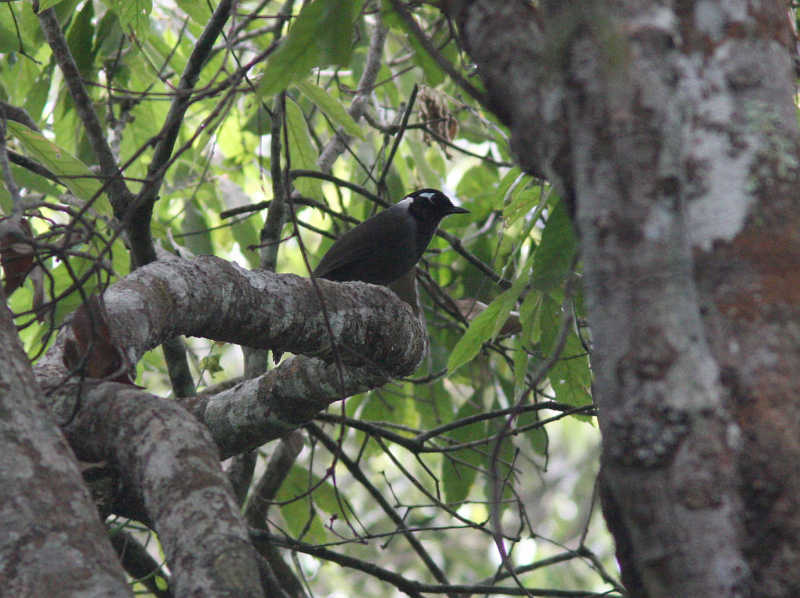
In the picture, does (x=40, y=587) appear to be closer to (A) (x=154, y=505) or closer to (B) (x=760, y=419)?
(A) (x=154, y=505)

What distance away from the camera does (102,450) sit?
1.70 meters

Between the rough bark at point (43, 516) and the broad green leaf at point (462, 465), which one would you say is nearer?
the rough bark at point (43, 516)

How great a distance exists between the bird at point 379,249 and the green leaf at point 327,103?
1.55m

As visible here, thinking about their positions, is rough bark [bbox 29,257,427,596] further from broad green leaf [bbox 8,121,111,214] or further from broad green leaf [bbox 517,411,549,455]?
broad green leaf [bbox 517,411,549,455]

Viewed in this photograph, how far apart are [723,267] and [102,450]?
1.14 meters

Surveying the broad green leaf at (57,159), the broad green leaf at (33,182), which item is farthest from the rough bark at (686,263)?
the broad green leaf at (33,182)

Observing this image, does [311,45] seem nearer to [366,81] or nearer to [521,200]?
[521,200]

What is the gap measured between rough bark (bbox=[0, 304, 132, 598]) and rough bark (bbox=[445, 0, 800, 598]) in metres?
0.74

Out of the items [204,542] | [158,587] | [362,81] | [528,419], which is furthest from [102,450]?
[362,81]

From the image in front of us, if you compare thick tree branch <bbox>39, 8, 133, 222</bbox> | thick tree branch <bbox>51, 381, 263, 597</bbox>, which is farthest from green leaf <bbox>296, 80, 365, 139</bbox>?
thick tree branch <bbox>51, 381, 263, 597</bbox>

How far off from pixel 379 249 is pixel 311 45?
297 centimetres

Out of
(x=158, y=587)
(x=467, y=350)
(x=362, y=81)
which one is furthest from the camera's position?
(x=362, y=81)

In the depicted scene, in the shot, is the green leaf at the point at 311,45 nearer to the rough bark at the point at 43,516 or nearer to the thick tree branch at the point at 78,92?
the rough bark at the point at 43,516

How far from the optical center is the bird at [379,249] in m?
4.62
